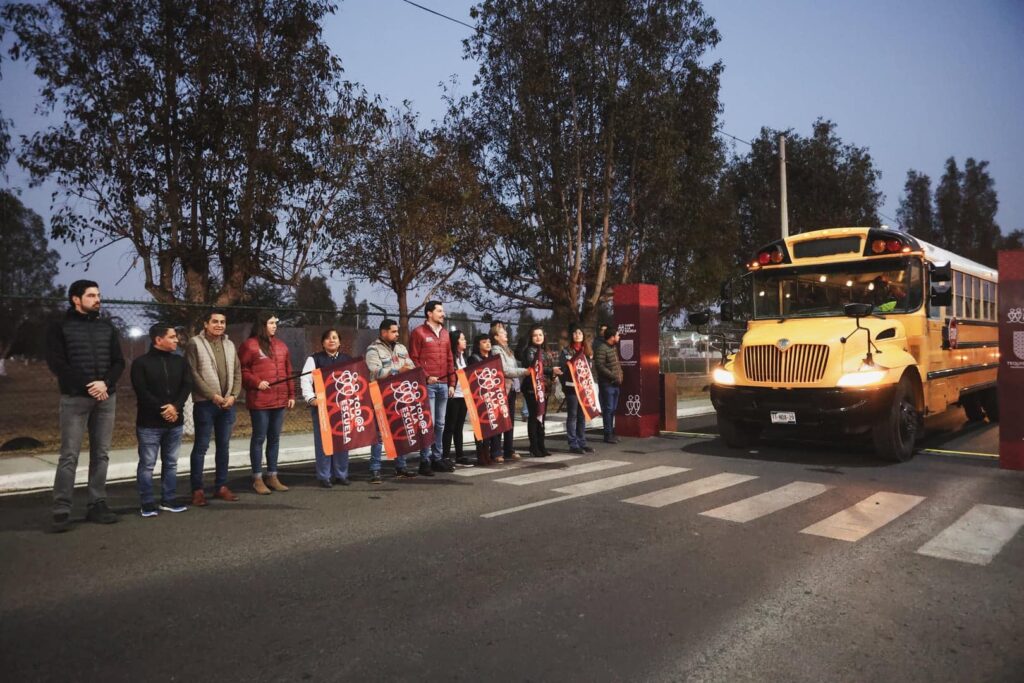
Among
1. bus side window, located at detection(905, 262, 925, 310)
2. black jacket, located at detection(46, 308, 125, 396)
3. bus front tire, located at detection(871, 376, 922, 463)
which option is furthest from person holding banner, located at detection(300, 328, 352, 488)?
bus side window, located at detection(905, 262, 925, 310)

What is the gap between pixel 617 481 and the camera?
8.22 m

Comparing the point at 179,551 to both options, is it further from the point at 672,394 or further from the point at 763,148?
the point at 763,148

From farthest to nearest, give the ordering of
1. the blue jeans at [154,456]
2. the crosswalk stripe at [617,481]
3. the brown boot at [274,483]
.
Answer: the brown boot at [274,483] → the crosswalk stripe at [617,481] → the blue jeans at [154,456]

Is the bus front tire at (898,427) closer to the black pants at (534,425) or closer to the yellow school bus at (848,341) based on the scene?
the yellow school bus at (848,341)

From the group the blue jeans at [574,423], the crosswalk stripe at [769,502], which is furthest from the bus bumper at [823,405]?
the blue jeans at [574,423]

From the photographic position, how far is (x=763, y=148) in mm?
37969

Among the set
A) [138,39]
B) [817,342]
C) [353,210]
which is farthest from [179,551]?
[353,210]

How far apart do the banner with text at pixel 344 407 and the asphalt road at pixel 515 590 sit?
0.69 meters

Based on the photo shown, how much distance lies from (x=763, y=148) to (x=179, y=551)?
38.4m

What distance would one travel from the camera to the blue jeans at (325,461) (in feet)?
26.2

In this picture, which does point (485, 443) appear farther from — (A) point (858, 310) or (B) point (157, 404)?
(A) point (858, 310)

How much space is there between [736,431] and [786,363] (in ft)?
5.43

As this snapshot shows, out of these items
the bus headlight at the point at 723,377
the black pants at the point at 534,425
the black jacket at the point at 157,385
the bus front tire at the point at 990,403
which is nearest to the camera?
the black jacket at the point at 157,385

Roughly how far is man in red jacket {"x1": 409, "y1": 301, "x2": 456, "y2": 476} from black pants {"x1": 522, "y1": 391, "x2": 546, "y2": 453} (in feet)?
5.13
